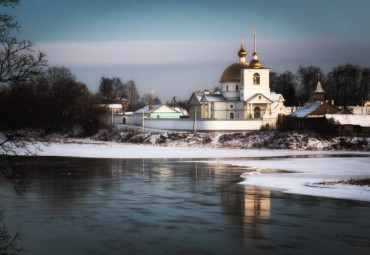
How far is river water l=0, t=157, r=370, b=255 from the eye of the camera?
14.5 m

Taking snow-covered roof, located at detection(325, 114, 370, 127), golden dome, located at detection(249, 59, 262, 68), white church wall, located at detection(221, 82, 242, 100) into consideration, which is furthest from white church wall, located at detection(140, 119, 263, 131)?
golden dome, located at detection(249, 59, 262, 68)

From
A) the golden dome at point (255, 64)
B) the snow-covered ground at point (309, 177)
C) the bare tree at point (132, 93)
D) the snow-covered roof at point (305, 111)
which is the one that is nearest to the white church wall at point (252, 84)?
the golden dome at point (255, 64)

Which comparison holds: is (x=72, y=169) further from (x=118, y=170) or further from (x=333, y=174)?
(x=333, y=174)

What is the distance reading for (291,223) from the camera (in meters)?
17.5

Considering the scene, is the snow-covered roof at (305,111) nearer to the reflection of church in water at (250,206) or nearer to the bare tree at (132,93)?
the reflection of church in water at (250,206)

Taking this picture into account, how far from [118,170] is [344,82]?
110605 millimetres

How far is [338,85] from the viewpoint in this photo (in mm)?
135000

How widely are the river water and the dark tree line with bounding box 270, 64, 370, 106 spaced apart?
336 feet

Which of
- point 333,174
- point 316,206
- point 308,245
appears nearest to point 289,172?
point 333,174

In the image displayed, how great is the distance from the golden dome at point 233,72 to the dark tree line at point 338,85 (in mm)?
25400

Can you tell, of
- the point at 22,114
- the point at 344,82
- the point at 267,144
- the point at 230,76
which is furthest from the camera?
the point at 344,82

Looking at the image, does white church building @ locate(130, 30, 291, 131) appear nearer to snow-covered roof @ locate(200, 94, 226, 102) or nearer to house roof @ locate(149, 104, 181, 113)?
snow-covered roof @ locate(200, 94, 226, 102)

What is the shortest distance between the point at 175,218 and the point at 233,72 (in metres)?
85.8

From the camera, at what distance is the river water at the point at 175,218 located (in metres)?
14.5
